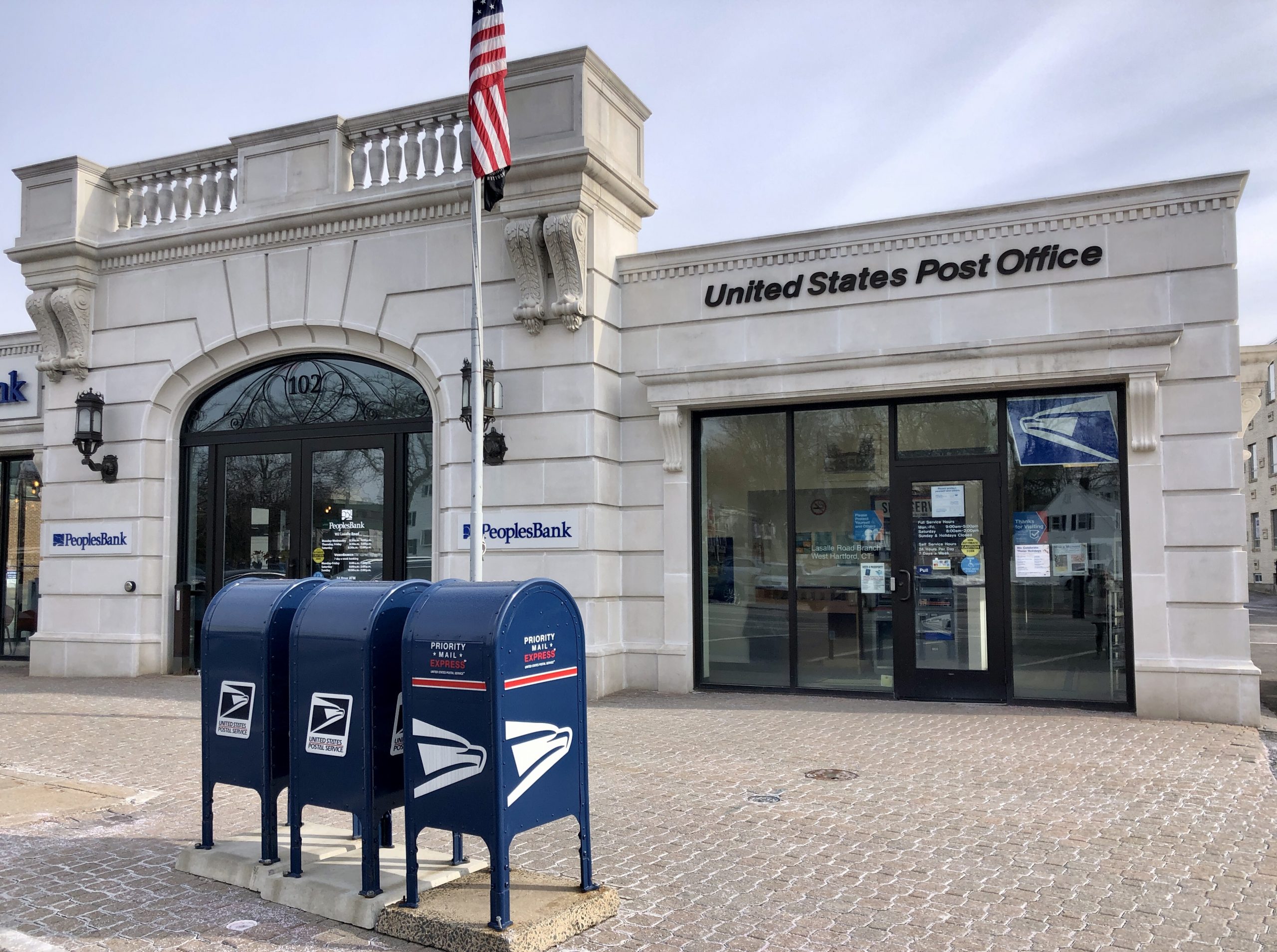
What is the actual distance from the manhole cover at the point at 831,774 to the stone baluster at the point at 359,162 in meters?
9.20

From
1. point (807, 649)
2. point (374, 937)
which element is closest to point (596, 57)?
point (807, 649)

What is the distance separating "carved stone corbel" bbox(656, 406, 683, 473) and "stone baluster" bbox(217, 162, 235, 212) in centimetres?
659

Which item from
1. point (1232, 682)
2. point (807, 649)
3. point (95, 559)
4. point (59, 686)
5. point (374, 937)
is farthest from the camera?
Result: point (95, 559)

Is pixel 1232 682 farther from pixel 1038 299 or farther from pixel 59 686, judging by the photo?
pixel 59 686

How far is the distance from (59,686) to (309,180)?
274 inches

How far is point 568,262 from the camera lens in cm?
1181

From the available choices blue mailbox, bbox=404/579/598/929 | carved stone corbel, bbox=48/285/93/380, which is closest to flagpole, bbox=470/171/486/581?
blue mailbox, bbox=404/579/598/929

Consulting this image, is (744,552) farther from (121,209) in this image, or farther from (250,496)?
(121,209)

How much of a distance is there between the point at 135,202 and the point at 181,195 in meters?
0.86

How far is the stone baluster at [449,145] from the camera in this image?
12664 millimetres

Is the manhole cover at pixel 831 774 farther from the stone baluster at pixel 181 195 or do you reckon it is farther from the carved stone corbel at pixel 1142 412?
the stone baluster at pixel 181 195

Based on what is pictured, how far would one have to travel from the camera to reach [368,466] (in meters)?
13.3

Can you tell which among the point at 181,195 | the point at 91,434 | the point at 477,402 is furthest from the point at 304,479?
the point at 181,195

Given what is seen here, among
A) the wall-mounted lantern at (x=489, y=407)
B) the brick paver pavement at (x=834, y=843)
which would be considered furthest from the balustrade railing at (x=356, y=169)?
the brick paver pavement at (x=834, y=843)
